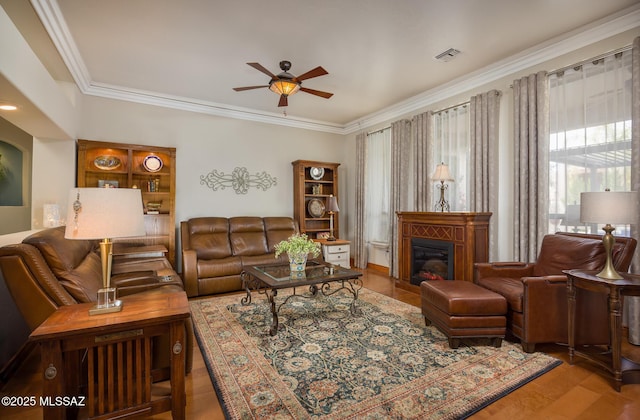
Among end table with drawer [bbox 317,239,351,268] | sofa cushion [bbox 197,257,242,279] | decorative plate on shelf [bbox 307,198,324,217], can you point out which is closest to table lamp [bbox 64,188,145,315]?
sofa cushion [bbox 197,257,242,279]

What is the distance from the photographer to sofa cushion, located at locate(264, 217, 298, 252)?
5133 mm

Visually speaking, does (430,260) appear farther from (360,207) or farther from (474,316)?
(360,207)

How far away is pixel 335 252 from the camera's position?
5.36 meters

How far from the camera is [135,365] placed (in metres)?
1.60

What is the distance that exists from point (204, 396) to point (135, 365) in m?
0.54

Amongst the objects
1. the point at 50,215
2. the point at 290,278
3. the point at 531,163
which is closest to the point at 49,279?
the point at 290,278

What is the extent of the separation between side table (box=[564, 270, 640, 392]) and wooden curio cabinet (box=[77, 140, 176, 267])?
183 inches

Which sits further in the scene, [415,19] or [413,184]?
[413,184]

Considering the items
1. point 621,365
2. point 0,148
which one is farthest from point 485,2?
point 0,148

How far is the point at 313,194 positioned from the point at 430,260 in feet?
8.57

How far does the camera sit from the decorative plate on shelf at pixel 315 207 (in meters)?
5.88

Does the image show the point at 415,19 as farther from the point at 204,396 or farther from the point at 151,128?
the point at 151,128

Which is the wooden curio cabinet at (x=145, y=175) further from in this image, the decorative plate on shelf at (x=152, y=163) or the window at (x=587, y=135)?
the window at (x=587, y=135)

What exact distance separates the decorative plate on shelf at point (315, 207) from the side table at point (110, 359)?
4.25m
